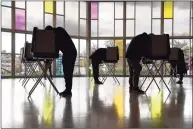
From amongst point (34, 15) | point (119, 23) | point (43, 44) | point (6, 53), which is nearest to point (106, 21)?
point (119, 23)

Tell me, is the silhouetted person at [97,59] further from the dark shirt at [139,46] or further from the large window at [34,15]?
the large window at [34,15]

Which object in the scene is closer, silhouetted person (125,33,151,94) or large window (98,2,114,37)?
silhouetted person (125,33,151,94)

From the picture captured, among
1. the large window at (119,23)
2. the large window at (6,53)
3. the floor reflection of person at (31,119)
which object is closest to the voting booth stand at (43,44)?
the floor reflection of person at (31,119)

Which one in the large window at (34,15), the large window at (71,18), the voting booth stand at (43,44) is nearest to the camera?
the voting booth stand at (43,44)

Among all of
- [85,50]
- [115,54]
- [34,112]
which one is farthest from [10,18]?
[34,112]

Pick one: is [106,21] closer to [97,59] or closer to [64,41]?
[97,59]

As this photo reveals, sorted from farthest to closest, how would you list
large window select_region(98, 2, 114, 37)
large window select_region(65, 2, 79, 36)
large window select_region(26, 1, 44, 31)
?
large window select_region(98, 2, 114, 37), large window select_region(65, 2, 79, 36), large window select_region(26, 1, 44, 31)

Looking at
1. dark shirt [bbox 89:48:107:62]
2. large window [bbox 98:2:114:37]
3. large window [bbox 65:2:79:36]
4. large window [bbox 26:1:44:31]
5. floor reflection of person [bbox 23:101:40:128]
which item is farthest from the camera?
large window [bbox 98:2:114:37]

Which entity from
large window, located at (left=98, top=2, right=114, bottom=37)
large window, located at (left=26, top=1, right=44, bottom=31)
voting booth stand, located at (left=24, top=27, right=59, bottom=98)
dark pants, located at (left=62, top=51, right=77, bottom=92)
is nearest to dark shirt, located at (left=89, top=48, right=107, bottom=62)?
dark pants, located at (left=62, top=51, right=77, bottom=92)

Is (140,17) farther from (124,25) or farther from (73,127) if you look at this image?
(73,127)

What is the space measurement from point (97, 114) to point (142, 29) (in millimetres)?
14775

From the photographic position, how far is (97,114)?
8.67ft

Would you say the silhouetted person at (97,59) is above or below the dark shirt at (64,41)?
below

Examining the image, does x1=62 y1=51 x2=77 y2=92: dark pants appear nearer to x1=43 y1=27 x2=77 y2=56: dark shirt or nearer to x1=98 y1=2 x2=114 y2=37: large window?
x1=43 y1=27 x2=77 y2=56: dark shirt
